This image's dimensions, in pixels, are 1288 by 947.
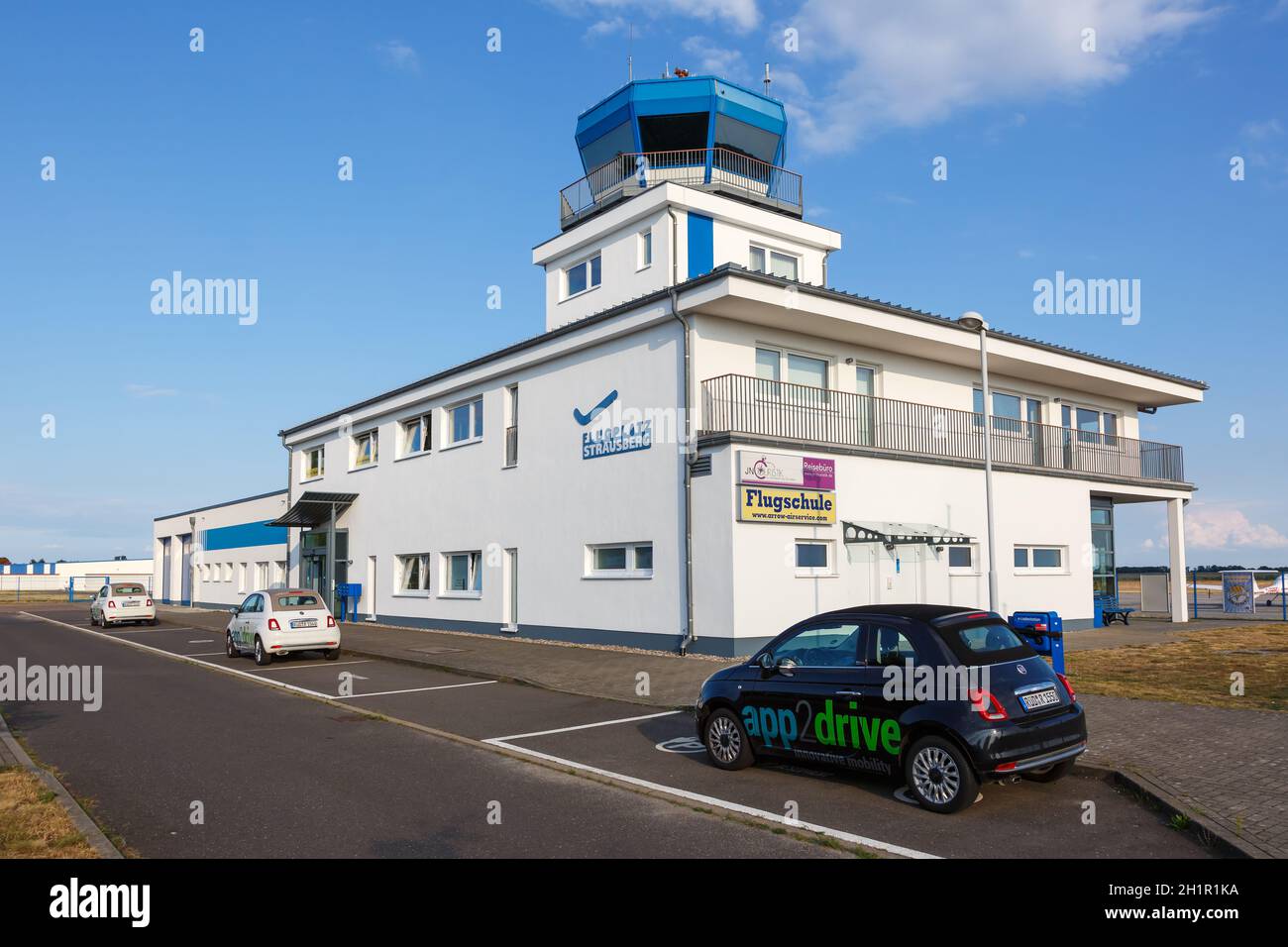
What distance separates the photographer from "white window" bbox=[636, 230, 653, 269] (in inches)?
1039

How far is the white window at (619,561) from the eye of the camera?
789 inches

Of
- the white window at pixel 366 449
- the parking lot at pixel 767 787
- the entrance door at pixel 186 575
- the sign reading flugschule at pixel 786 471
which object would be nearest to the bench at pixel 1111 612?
the sign reading flugschule at pixel 786 471

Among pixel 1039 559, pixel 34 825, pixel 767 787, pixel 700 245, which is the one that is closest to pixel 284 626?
pixel 34 825

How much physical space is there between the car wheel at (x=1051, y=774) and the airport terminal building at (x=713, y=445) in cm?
968

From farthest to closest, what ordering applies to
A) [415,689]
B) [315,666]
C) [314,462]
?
[314,462] < [315,666] < [415,689]

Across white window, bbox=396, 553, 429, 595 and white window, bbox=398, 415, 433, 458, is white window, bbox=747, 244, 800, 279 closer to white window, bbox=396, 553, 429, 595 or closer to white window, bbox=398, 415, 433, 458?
white window, bbox=398, 415, 433, 458

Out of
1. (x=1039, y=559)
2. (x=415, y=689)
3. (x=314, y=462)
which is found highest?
(x=314, y=462)

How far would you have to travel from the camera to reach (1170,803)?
6.94m

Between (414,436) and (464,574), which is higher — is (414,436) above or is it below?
above

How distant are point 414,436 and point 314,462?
10.2 m

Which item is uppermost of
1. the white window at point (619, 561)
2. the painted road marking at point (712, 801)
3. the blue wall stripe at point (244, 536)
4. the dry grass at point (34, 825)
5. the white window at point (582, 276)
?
the white window at point (582, 276)

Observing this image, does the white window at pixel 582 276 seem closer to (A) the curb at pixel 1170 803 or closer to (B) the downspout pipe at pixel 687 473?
(B) the downspout pipe at pixel 687 473

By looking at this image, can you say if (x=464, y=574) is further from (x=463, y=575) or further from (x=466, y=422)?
(x=466, y=422)
